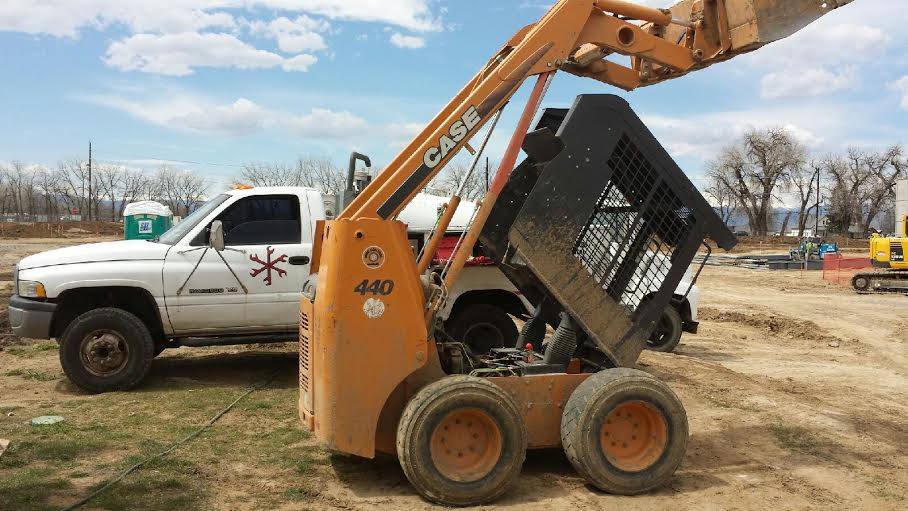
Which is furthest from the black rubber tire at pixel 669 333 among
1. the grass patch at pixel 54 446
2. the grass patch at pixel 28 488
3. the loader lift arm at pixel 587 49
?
the grass patch at pixel 28 488

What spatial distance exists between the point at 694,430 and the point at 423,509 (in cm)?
318

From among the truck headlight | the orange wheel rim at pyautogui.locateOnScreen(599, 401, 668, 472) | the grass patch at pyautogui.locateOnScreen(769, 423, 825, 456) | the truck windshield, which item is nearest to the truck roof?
the truck windshield

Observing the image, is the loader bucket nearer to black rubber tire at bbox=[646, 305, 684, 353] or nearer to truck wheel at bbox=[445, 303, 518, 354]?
truck wheel at bbox=[445, 303, 518, 354]

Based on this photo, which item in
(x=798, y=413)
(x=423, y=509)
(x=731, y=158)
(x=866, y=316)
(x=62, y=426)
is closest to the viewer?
(x=423, y=509)

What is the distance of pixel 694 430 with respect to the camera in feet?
23.7

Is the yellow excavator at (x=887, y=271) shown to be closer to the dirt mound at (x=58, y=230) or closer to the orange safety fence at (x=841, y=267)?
the orange safety fence at (x=841, y=267)

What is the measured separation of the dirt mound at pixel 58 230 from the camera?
52094 mm

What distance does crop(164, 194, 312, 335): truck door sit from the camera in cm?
858

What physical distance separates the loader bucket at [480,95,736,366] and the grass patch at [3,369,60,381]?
5.94m

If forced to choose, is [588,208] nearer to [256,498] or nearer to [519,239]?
[519,239]

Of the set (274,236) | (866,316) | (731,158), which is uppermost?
(731,158)

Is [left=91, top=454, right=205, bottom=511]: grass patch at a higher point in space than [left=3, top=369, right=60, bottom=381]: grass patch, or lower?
lower

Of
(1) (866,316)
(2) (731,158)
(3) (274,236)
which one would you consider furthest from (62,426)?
(2) (731,158)

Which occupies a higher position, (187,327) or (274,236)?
(274,236)
